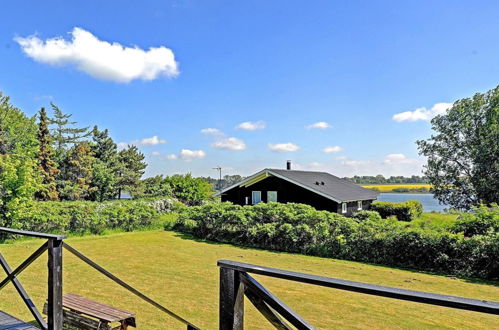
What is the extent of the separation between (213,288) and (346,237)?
5242 mm

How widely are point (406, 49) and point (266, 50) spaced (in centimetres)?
488

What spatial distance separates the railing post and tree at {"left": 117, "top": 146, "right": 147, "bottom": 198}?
29300 millimetres

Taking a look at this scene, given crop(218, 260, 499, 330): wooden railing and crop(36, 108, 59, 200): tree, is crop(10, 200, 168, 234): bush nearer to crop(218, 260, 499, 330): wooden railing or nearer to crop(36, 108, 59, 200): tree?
crop(36, 108, 59, 200): tree

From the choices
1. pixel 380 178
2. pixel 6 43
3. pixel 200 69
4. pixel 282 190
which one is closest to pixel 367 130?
pixel 282 190

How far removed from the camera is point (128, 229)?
1468 cm

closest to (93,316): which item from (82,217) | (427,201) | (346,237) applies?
(346,237)

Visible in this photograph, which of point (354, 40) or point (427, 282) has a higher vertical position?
point (354, 40)

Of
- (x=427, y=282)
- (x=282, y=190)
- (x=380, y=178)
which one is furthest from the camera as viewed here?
(x=380, y=178)

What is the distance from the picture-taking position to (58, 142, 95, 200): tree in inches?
990

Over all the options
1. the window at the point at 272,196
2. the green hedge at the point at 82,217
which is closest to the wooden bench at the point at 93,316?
the green hedge at the point at 82,217

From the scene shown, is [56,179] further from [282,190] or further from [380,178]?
[380,178]

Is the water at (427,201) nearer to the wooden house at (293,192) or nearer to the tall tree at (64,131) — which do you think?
the wooden house at (293,192)

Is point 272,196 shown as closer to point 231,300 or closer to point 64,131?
point 231,300

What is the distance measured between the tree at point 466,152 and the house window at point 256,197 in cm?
1373
